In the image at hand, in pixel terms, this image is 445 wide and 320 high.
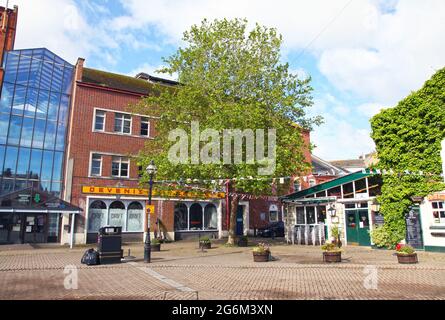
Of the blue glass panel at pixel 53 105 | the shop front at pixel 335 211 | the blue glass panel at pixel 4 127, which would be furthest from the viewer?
the blue glass panel at pixel 53 105

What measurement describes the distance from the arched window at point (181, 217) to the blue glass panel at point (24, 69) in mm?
15194

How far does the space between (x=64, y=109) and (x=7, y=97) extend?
3.90 metres

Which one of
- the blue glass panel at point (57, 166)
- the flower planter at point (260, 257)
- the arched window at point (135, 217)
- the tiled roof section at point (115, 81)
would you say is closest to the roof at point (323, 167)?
the tiled roof section at point (115, 81)

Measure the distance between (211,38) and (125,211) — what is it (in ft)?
47.8

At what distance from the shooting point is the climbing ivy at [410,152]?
17.5 m

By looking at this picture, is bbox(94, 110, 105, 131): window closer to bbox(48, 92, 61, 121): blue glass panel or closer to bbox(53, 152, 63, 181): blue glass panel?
bbox(48, 92, 61, 121): blue glass panel

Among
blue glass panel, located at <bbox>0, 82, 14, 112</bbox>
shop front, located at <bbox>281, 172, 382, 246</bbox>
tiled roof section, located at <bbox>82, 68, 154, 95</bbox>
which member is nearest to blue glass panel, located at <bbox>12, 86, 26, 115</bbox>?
blue glass panel, located at <bbox>0, 82, 14, 112</bbox>

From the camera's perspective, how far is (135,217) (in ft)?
91.6

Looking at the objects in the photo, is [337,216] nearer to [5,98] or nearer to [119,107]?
[119,107]

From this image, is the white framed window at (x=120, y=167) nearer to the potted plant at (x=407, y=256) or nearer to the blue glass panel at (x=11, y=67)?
the blue glass panel at (x=11, y=67)

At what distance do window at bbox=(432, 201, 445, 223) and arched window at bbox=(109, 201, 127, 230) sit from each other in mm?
20705

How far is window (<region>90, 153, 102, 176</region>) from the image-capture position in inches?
1058

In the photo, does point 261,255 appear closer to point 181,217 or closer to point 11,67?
point 181,217

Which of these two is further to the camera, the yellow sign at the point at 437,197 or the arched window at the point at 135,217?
the arched window at the point at 135,217
